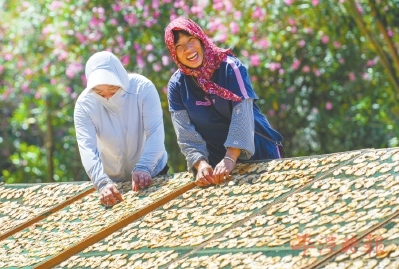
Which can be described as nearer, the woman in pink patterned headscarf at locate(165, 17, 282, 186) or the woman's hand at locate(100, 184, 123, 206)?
the woman in pink patterned headscarf at locate(165, 17, 282, 186)

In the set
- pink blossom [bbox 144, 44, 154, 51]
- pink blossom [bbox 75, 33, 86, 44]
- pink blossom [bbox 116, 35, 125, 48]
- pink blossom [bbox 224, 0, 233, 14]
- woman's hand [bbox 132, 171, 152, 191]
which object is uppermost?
pink blossom [bbox 224, 0, 233, 14]

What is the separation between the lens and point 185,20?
4328 mm

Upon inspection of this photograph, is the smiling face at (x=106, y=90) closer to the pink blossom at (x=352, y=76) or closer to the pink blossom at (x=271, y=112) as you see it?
the pink blossom at (x=271, y=112)

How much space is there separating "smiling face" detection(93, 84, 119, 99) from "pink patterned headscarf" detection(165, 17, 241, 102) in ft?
1.69

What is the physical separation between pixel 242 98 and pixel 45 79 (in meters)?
6.40

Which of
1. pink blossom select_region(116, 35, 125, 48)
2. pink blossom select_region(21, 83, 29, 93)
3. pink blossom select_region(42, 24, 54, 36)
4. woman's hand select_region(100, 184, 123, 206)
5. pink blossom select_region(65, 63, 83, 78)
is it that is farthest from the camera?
pink blossom select_region(21, 83, 29, 93)

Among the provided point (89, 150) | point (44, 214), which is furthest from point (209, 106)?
point (44, 214)

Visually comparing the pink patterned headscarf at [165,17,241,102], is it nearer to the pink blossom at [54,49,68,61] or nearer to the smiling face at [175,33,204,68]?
the smiling face at [175,33,204,68]

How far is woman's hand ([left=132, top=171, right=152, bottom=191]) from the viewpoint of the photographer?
4621 millimetres

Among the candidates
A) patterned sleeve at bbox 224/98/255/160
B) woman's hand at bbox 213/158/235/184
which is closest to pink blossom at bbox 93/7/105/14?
patterned sleeve at bbox 224/98/255/160

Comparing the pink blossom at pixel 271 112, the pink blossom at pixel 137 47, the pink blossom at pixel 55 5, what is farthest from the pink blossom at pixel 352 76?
the pink blossom at pixel 55 5

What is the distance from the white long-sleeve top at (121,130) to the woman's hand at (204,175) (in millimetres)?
453

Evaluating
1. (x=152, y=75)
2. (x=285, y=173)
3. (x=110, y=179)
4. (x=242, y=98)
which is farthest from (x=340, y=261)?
(x=152, y=75)

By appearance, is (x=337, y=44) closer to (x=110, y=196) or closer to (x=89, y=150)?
(x=89, y=150)
